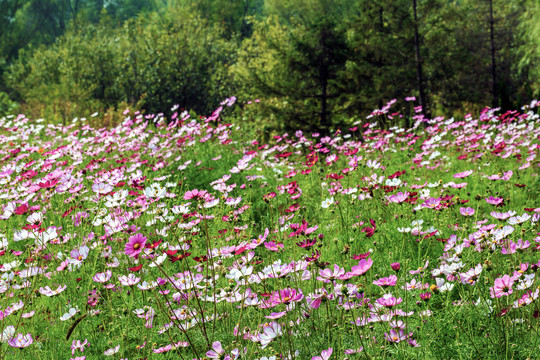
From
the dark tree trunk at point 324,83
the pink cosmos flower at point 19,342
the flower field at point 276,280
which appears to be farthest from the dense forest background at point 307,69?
the pink cosmos flower at point 19,342

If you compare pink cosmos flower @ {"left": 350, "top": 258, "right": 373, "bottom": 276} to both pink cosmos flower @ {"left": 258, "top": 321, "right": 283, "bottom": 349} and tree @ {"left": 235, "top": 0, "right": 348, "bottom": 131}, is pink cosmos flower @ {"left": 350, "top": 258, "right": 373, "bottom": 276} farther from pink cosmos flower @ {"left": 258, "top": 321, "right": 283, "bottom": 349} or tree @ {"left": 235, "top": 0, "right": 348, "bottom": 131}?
tree @ {"left": 235, "top": 0, "right": 348, "bottom": 131}

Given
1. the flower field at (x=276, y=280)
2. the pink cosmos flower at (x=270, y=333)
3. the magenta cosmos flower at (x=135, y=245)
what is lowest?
the flower field at (x=276, y=280)

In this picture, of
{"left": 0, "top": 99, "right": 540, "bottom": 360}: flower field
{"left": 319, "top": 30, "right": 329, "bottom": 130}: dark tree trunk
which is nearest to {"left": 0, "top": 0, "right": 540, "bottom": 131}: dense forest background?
{"left": 319, "top": 30, "right": 329, "bottom": 130}: dark tree trunk

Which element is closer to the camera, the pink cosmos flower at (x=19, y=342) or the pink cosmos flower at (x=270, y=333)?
the pink cosmos flower at (x=270, y=333)

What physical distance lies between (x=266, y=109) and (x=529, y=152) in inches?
260

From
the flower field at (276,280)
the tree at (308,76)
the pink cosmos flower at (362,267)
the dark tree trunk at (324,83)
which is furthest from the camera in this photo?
the dark tree trunk at (324,83)

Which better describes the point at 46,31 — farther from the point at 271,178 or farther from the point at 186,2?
the point at 271,178

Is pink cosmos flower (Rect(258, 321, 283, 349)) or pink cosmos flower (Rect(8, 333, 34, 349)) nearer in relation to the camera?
pink cosmos flower (Rect(258, 321, 283, 349))

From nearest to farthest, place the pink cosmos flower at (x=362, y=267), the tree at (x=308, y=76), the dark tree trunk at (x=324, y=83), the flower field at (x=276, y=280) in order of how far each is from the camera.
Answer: the pink cosmos flower at (x=362, y=267), the flower field at (x=276, y=280), the tree at (x=308, y=76), the dark tree trunk at (x=324, y=83)

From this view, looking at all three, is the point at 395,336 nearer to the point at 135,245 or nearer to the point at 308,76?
the point at 135,245

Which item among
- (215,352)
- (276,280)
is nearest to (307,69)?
(276,280)

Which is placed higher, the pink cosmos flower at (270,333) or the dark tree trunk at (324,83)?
the pink cosmos flower at (270,333)

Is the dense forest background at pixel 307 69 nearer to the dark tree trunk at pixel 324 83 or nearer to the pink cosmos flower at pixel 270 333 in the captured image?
the dark tree trunk at pixel 324 83

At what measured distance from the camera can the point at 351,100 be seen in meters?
10.5
